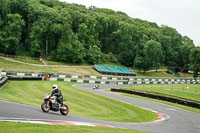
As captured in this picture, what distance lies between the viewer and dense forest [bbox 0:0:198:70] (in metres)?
79.5

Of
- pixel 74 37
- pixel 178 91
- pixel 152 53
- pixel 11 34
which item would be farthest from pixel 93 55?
pixel 178 91

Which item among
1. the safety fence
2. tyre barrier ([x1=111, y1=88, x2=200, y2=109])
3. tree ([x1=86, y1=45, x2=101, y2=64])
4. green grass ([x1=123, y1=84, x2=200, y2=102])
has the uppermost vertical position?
tree ([x1=86, y1=45, x2=101, y2=64])

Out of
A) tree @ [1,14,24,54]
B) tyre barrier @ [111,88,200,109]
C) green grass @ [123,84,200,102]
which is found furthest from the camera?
tree @ [1,14,24,54]

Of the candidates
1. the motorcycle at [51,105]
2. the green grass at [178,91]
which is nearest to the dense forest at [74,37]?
the green grass at [178,91]

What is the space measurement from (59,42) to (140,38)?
150ft

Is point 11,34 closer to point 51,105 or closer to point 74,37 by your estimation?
point 74,37

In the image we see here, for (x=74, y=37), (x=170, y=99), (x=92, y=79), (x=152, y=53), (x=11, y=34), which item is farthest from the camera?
(x=152, y=53)

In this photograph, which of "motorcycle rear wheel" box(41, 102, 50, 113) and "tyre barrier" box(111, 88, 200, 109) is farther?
"tyre barrier" box(111, 88, 200, 109)

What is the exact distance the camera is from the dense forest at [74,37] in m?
79.5

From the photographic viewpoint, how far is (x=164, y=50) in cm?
12481

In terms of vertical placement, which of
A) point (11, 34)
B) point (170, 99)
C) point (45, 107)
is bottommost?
point (170, 99)

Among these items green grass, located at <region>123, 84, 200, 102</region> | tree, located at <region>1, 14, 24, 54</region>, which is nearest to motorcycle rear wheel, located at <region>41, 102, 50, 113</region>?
green grass, located at <region>123, 84, 200, 102</region>

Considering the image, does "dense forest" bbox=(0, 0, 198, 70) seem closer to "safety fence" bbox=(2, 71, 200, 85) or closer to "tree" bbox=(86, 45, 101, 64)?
"tree" bbox=(86, 45, 101, 64)

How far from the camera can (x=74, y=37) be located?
8981cm
